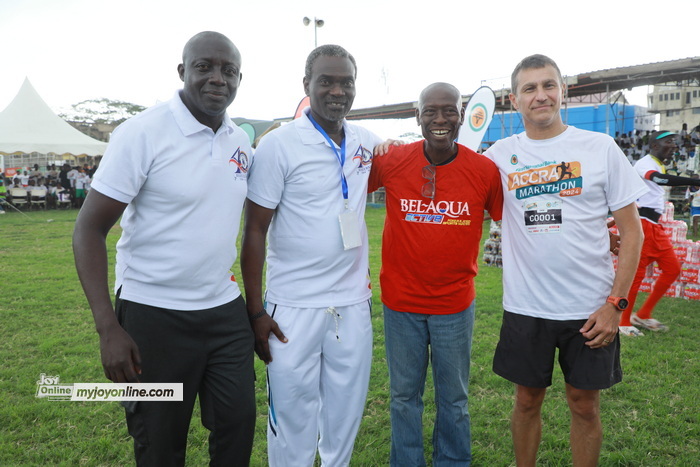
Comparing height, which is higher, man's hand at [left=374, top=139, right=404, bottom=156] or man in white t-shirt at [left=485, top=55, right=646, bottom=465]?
man's hand at [left=374, top=139, right=404, bottom=156]

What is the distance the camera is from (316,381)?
8.13ft

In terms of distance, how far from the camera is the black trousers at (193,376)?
79.2 inches

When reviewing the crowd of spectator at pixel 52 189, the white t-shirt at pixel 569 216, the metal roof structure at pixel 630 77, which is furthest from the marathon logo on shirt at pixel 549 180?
the crowd of spectator at pixel 52 189

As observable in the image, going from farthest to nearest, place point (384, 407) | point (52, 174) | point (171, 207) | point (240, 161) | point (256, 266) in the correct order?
point (52, 174) → point (384, 407) → point (256, 266) → point (240, 161) → point (171, 207)

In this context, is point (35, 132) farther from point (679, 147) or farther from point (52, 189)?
point (679, 147)

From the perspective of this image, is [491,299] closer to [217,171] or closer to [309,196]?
[309,196]

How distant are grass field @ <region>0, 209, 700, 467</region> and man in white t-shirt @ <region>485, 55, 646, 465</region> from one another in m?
0.59

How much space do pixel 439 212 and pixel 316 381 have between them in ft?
3.53

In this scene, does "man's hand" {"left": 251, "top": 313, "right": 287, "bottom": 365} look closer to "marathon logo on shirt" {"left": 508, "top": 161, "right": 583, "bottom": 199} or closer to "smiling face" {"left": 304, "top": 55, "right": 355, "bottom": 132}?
"smiling face" {"left": 304, "top": 55, "right": 355, "bottom": 132}

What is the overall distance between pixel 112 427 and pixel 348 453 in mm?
1930

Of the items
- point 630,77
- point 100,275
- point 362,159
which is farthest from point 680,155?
point 100,275

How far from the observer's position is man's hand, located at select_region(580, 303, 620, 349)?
2.37 m

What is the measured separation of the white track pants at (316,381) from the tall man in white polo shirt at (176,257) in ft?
0.82

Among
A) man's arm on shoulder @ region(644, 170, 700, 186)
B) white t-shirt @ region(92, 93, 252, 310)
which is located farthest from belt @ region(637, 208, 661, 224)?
white t-shirt @ region(92, 93, 252, 310)
